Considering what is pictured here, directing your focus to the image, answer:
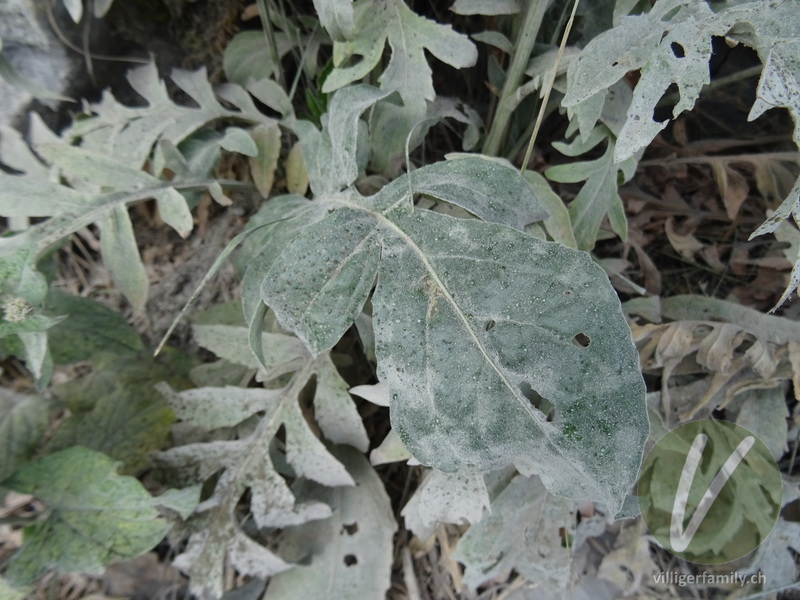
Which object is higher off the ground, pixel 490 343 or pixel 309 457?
pixel 490 343

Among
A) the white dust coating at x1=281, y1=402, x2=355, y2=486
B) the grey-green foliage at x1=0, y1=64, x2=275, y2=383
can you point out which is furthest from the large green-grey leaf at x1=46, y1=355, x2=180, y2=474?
the white dust coating at x1=281, y1=402, x2=355, y2=486

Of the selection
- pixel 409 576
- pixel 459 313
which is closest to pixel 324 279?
pixel 459 313

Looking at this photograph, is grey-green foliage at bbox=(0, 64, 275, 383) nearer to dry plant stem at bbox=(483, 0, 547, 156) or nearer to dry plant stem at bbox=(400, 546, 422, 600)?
dry plant stem at bbox=(483, 0, 547, 156)

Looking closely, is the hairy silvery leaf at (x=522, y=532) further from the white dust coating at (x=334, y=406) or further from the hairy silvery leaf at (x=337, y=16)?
the hairy silvery leaf at (x=337, y=16)

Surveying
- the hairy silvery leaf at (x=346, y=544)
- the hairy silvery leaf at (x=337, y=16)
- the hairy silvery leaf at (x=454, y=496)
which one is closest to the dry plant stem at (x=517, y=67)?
the hairy silvery leaf at (x=337, y=16)

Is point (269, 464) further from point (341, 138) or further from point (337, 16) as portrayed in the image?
point (337, 16)

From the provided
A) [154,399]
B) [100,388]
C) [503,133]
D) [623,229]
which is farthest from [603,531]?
[100,388]
